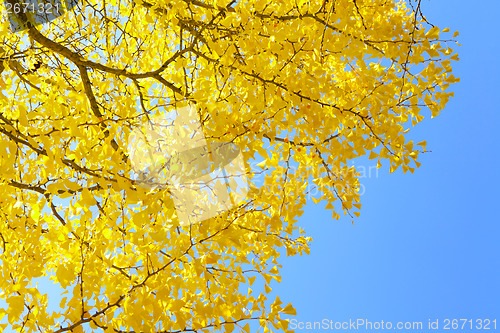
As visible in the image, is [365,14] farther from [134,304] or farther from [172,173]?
[134,304]

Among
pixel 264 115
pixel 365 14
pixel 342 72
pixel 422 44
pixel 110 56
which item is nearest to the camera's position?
pixel 264 115

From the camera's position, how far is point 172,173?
196cm

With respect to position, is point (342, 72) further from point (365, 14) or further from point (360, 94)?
point (360, 94)

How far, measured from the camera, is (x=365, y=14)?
288cm

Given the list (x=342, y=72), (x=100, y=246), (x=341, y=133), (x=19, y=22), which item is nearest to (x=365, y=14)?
(x=342, y=72)

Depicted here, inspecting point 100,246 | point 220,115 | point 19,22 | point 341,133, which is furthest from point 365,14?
point 19,22

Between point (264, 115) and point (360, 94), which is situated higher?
point (360, 94)

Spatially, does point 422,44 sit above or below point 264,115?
above

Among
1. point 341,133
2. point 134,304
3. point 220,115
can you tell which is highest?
point 341,133

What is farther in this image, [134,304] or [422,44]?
[422,44]

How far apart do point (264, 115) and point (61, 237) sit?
4.25 feet

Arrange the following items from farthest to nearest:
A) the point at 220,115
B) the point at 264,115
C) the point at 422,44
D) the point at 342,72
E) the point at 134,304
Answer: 1. the point at 342,72
2. the point at 422,44
3. the point at 264,115
4. the point at 220,115
5. the point at 134,304

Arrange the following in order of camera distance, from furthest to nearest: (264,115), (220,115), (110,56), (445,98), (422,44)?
(110,56), (445,98), (422,44), (264,115), (220,115)

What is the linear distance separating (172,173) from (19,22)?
7.22 feet
